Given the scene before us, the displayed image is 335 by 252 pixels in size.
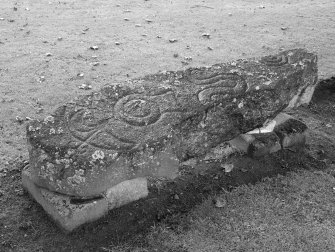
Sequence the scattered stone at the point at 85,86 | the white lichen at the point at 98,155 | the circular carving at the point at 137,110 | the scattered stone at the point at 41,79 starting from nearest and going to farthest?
the white lichen at the point at 98,155, the circular carving at the point at 137,110, the scattered stone at the point at 85,86, the scattered stone at the point at 41,79

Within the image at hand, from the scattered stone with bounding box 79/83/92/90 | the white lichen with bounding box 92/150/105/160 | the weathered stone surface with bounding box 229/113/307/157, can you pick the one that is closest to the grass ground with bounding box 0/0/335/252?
the scattered stone with bounding box 79/83/92/90

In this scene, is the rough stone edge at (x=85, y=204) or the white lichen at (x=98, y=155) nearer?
the white lichen at (x=98, y=155)

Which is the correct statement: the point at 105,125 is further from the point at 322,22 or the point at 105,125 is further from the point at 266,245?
the point at 322,22

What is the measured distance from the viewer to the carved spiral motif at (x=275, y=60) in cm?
472

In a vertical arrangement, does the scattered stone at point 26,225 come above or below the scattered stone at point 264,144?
below

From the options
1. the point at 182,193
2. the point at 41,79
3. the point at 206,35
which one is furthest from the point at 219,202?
the point at 206,35

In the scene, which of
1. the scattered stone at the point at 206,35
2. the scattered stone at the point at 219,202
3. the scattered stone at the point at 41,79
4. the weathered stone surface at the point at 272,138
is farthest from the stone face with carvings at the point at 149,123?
the scattered stone at the point at 206,35

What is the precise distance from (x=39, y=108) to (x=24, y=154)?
119cm

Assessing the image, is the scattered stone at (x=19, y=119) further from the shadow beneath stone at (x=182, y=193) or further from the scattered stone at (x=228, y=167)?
the scattered stone at (x=228, y=167)

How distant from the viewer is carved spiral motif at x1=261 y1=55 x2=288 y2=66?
472 centimetres

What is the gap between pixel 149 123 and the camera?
147 inches

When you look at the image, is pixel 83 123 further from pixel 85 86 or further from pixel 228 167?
pixel 85 86

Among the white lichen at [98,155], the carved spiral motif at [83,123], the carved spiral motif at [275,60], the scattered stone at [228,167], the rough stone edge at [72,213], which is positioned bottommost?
the scattered stone at [228,167]

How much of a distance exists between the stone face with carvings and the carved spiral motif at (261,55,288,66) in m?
0.01
